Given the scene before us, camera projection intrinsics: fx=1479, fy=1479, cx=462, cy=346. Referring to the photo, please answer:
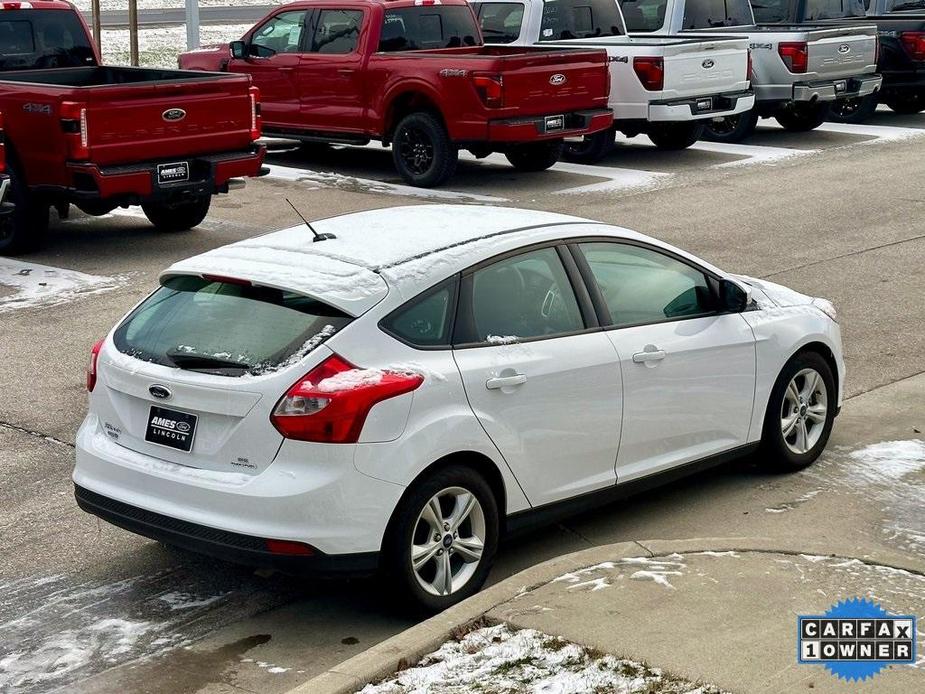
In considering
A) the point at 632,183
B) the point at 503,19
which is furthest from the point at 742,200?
the point at 503,19

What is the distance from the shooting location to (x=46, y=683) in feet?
17.2

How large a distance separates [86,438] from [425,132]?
10.9 m

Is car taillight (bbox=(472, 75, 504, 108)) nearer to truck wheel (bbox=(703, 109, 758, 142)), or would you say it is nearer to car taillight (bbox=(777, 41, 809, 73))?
truck wheel (bbox=(703, 109, 758, 142))

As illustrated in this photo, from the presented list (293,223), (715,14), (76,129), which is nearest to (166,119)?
(76,129)

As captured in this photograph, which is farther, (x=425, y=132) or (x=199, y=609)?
(x=425, y=132)

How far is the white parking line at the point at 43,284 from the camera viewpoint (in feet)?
37.5

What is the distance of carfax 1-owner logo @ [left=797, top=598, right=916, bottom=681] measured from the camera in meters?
4.91

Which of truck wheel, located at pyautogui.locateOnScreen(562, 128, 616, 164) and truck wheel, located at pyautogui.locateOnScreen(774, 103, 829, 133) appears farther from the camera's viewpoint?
truck wheel, located at pyautogui.locateOnScreen(774, 103, 829, 133)

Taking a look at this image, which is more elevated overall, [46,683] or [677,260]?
[677,260]

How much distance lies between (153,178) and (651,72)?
24.2 feet

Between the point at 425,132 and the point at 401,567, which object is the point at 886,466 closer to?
the point at 401,567

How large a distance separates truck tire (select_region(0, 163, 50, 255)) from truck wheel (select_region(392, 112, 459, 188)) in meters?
4.87

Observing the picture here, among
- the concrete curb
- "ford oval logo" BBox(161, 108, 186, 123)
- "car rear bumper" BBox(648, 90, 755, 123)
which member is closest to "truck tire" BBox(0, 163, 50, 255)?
"ford oval logo" BBox(161, 108, 186, 123)

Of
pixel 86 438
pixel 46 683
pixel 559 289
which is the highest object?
pixel 559 289
